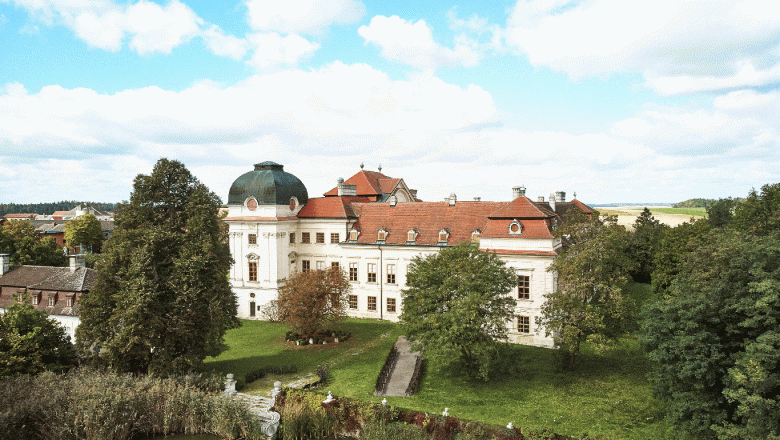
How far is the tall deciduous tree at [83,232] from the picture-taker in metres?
72.2

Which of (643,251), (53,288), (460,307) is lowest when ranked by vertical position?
(460,307)

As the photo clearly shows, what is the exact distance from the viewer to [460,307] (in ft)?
79.2

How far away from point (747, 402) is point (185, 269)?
76.5ft

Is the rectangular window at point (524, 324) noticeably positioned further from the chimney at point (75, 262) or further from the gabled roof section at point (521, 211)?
the chimney at point (75, 262)

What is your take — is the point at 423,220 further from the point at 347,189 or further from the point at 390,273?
the point at 347,189

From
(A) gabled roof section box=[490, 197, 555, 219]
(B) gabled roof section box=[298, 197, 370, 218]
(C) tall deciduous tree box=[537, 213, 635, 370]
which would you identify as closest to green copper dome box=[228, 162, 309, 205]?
(B) gabled roof section box=[298, 197, 370, 218]

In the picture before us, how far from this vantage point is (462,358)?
26.4m

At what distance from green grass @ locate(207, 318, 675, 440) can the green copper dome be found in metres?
11.4

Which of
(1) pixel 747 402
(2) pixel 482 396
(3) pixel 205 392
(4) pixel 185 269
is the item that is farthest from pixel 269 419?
(1) pixel 747 402

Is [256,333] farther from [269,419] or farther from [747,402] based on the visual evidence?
[747,402]

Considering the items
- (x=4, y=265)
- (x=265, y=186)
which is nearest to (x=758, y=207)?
(x=265, y=186)

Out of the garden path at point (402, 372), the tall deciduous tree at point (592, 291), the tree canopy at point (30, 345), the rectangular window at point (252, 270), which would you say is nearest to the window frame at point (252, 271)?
the rectangular window at point (252, 270)

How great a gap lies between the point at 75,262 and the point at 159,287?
613 inches

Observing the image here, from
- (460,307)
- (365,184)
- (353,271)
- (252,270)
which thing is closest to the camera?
(460,307)
